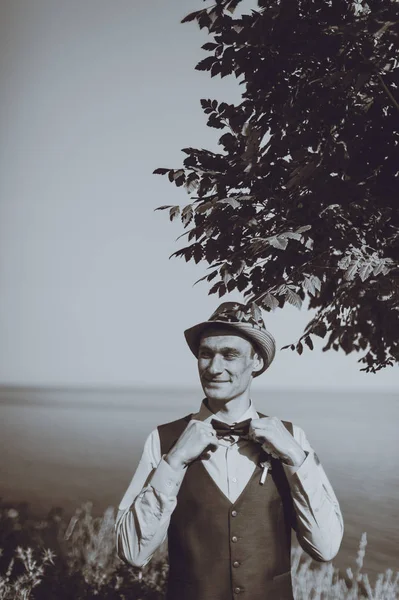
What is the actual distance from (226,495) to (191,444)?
20 centimetres

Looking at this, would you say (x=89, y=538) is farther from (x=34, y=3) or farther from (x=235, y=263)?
(x=34, y=3)

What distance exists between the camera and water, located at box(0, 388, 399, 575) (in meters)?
3.06

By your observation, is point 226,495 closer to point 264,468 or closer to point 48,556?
point 264,468

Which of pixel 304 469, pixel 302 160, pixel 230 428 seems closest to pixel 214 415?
pixel 230 428

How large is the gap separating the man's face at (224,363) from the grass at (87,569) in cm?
143

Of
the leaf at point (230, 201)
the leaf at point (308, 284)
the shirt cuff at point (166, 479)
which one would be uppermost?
the leaf at point (230, 201)

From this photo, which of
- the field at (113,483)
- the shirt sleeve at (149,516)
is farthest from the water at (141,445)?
the shirt sleeve at (149,516)

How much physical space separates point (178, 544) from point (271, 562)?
0.26 metres

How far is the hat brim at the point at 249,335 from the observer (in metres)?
1.98

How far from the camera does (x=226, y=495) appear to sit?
1.84 m

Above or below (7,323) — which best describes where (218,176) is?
above

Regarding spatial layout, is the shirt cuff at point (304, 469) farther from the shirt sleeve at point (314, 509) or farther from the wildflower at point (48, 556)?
the wildflower at point (48, 556)

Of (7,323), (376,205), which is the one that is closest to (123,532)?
(376,205)

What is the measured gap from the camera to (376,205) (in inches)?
84.8
